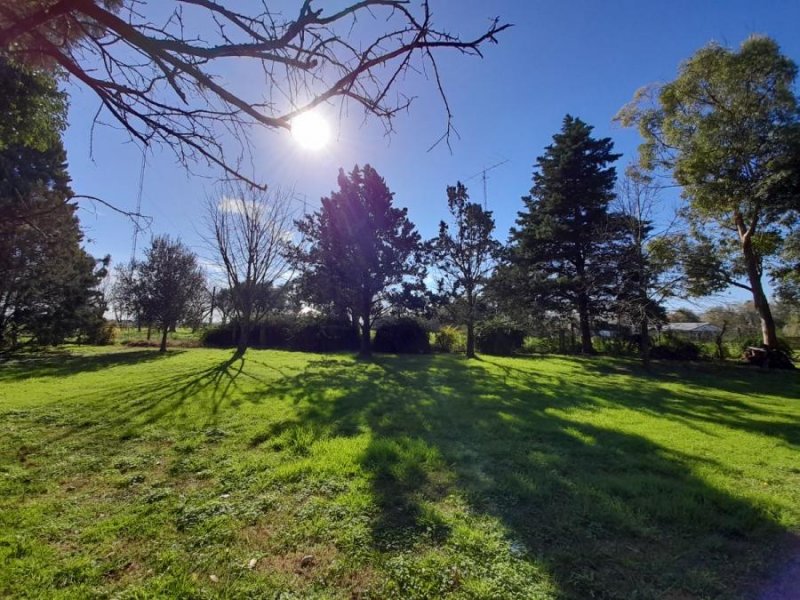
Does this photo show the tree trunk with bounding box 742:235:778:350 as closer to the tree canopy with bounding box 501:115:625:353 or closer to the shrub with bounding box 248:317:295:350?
the tree canopy with bounding box 501:115:625:353

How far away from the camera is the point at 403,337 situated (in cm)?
1980

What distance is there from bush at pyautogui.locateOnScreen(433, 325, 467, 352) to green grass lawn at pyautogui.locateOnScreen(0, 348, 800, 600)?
14448mm

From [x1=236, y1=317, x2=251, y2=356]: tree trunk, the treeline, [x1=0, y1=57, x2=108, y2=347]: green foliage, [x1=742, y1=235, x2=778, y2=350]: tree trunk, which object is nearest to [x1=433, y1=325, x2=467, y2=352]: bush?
the treeline

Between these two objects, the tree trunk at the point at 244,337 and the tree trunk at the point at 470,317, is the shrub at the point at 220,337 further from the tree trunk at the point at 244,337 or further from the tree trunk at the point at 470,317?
the tree trunk at the point at 470,317

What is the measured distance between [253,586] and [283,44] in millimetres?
3104

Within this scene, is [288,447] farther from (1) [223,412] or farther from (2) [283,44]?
(2) [283,44]

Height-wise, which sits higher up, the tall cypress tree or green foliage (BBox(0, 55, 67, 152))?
the tall cypress tree

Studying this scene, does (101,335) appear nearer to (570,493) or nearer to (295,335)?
(295,335)

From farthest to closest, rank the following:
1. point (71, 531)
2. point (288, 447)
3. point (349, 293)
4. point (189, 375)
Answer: point (349, 293) → point (189, 375) → point (288, 447) → point (71, 531)

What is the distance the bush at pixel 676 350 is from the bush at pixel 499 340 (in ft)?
20.6

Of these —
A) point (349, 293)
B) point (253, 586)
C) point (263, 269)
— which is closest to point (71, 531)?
point (253, 586)

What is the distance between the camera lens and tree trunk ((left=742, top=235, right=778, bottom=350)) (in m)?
Answer: 13.9

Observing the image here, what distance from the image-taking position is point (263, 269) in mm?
15219

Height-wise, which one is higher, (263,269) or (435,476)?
(263,269)
